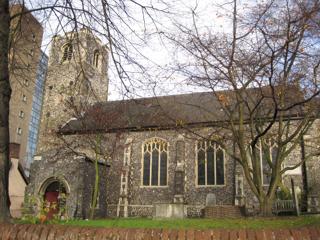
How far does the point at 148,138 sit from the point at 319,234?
75.2 feet

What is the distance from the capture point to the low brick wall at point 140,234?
11.8 ft

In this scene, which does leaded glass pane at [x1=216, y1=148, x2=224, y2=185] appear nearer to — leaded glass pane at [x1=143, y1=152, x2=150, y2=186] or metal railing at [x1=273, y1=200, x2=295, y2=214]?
metal railing at [x1=273, y1=200, x2=295, y2=214]

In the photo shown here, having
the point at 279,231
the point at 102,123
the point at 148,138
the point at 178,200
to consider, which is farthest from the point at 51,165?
the point at 279,231

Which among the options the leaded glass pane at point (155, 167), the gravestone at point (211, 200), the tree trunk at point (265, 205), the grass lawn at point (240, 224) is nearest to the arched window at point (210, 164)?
the gravestone at point (211, 200)

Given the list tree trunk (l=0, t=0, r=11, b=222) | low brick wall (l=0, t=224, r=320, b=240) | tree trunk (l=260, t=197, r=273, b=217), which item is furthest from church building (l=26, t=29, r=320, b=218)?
low brick wall (l=0, t=224, r=320, b=240)

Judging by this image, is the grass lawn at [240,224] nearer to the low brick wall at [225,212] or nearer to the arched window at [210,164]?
the low brick wall at [225,212]

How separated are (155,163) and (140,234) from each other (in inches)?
864

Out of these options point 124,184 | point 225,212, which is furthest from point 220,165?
point 124,184

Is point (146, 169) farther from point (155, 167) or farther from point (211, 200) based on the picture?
point (211, 200)

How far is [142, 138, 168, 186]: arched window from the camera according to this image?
25297mm

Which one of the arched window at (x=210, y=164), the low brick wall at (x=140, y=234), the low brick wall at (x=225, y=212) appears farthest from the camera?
the arched window at (x=210, y=164)

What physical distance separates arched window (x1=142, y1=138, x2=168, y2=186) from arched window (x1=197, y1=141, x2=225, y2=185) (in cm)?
266

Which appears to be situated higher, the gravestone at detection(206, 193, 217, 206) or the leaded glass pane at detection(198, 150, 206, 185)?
the leaded glass pane at detection(198, 150, 206, 185)

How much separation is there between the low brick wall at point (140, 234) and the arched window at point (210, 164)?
20.5 meters
